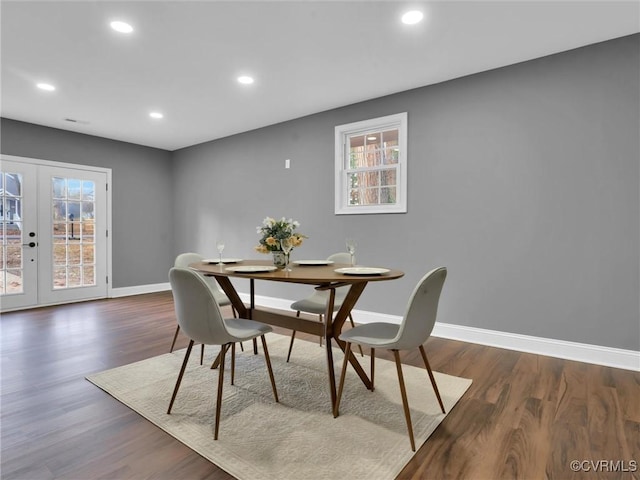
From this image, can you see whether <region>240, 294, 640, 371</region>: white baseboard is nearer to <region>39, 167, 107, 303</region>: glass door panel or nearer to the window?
the window

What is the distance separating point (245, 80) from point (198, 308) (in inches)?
106

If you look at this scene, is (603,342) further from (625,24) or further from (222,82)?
(222,82)

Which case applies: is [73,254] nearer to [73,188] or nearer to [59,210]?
[59,210]

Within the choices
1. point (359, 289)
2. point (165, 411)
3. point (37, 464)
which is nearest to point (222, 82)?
point (359, 289)

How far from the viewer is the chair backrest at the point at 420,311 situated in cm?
173

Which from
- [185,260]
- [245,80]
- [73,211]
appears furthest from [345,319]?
[73,211]

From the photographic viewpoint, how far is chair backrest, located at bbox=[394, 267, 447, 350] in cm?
173

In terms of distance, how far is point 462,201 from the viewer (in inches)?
140

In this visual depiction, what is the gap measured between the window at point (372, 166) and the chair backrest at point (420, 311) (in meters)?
2.19

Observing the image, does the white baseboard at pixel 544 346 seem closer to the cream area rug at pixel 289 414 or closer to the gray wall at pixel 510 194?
the gray wall at pixel 510 194

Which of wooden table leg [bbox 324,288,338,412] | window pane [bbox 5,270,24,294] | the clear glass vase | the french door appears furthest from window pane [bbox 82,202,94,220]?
wooden table leg [bbox 324,288,338,412]

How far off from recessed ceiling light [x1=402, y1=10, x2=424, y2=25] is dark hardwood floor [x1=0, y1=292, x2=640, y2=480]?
105 inches

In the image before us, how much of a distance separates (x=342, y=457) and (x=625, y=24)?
3.57 m

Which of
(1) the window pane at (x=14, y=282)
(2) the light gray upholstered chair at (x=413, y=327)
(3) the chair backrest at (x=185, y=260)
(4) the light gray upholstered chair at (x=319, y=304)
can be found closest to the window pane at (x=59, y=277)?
(1) the window pane at (x=14, y=282)
